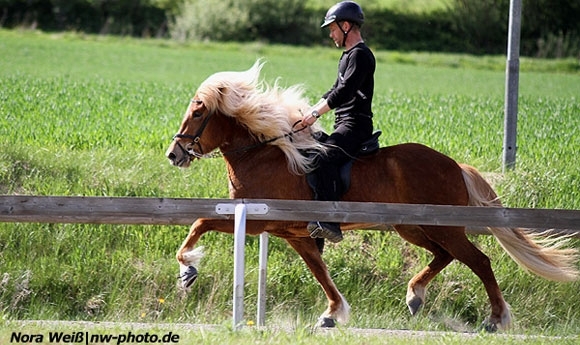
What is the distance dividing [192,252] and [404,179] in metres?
2.05

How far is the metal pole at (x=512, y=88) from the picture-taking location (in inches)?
487

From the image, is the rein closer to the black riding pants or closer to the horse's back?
the black riding pants

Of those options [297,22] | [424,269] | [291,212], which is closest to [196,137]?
[291,212]

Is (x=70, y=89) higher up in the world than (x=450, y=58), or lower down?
higher up

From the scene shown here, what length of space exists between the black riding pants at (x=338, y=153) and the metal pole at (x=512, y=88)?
489cm

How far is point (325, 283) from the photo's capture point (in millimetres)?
8469

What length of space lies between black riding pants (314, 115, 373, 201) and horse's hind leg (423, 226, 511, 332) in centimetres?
93

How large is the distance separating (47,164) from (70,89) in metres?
8.17

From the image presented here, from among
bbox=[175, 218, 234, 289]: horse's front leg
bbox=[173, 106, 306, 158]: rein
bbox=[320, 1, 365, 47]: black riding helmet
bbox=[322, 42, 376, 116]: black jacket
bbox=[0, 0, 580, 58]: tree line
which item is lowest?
bbox=[0, 0, 580, 58]: tree line

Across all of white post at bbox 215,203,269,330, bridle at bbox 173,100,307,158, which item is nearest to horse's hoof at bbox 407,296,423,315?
bridle at bbox 173,100,307,158

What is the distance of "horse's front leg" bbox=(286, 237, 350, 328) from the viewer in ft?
27.3

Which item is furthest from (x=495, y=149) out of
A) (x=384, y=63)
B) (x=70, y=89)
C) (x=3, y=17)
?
(x=3, y=17)

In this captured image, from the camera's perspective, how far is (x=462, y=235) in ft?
26.8

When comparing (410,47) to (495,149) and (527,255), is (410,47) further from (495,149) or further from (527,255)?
(527,255)
